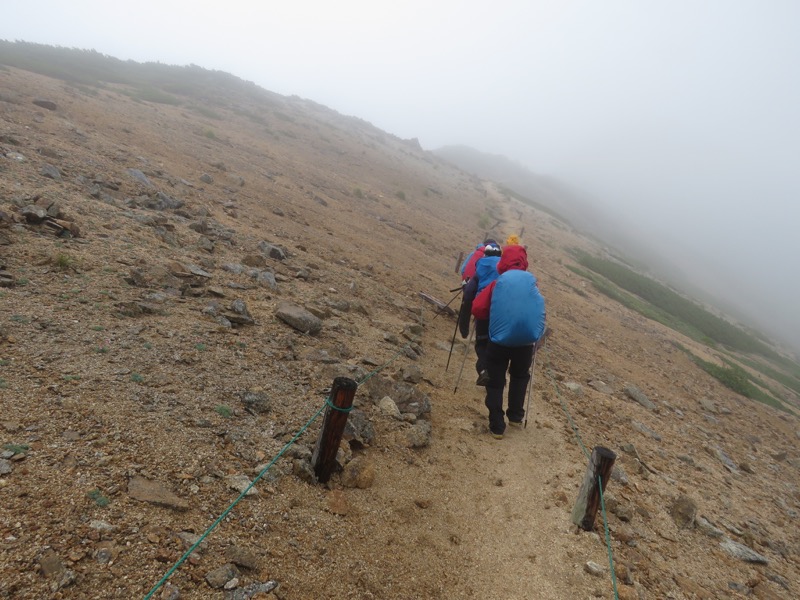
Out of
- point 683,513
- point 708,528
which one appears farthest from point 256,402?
point 708,528

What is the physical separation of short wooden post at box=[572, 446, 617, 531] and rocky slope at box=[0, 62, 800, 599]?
0.17 metres

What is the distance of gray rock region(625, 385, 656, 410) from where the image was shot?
395 inches

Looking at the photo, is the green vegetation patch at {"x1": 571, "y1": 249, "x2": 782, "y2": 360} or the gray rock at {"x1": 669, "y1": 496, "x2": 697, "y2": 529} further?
the green vegetation patch at {"x1": 571, "y1": 249, "x2": 782, "y2": 360}

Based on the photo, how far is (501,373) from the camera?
19.1 ft

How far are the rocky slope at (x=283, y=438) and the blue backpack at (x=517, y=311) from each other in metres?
1.69

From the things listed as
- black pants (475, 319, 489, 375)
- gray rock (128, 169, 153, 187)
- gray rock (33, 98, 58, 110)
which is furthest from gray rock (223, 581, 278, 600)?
gray rock (33, 98, 58, 110)

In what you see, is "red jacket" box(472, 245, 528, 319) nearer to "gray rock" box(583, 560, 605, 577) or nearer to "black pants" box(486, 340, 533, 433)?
"black pants" box(486, 340, 533, 433)

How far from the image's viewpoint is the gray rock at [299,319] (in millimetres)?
6926

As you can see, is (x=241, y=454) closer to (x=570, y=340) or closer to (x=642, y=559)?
(x=642, y=559)

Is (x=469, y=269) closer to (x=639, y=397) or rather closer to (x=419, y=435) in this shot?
(x=419, y=435)

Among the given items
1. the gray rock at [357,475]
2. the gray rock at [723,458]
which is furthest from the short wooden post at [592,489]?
the gray rock at [723,458]

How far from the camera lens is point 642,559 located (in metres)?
4.43

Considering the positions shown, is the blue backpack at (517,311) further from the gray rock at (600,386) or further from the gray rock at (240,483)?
the gray rock at (600,386)

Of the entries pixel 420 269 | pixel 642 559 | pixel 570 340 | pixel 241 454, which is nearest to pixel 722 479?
pixel 642 559
